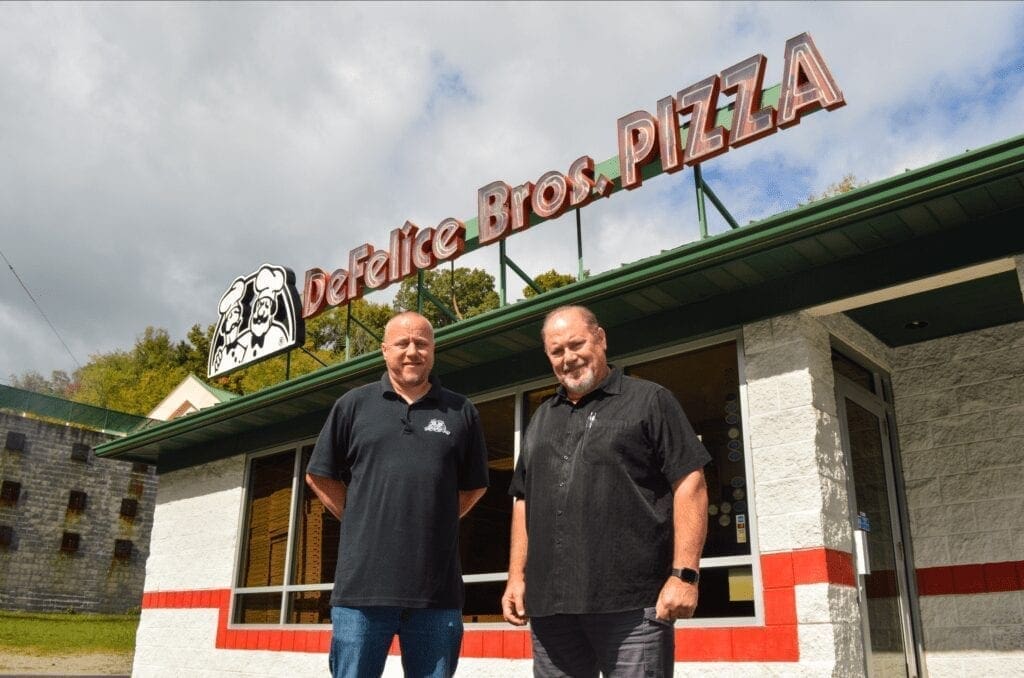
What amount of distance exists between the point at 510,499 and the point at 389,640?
5143mm

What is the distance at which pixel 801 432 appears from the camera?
595 cm

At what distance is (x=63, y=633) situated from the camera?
74.7ft

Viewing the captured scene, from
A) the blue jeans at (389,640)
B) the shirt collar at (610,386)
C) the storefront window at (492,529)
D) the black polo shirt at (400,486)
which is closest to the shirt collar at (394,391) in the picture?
the black polo shirt at (400,486)

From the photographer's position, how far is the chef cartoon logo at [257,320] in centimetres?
1292

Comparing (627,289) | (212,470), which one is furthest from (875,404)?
(212,470)

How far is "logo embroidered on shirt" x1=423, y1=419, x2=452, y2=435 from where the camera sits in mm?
3533

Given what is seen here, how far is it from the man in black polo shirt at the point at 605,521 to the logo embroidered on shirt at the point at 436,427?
0.43 m

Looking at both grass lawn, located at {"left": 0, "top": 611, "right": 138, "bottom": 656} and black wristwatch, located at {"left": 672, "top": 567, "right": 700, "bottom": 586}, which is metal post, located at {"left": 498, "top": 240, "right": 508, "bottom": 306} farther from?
grass lawn, located at {"left": 0, "top": 611, "right": 138, "bottom": 656}

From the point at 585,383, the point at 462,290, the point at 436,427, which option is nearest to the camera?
the point at 585,383

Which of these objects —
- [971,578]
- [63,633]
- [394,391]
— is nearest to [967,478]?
[971,578]

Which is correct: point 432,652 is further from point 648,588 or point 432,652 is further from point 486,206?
A: point 486,206

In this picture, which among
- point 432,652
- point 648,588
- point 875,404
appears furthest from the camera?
point 875,404

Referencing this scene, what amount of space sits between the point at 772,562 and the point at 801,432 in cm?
89

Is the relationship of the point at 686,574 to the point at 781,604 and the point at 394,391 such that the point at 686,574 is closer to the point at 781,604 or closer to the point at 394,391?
the point at 394,391
